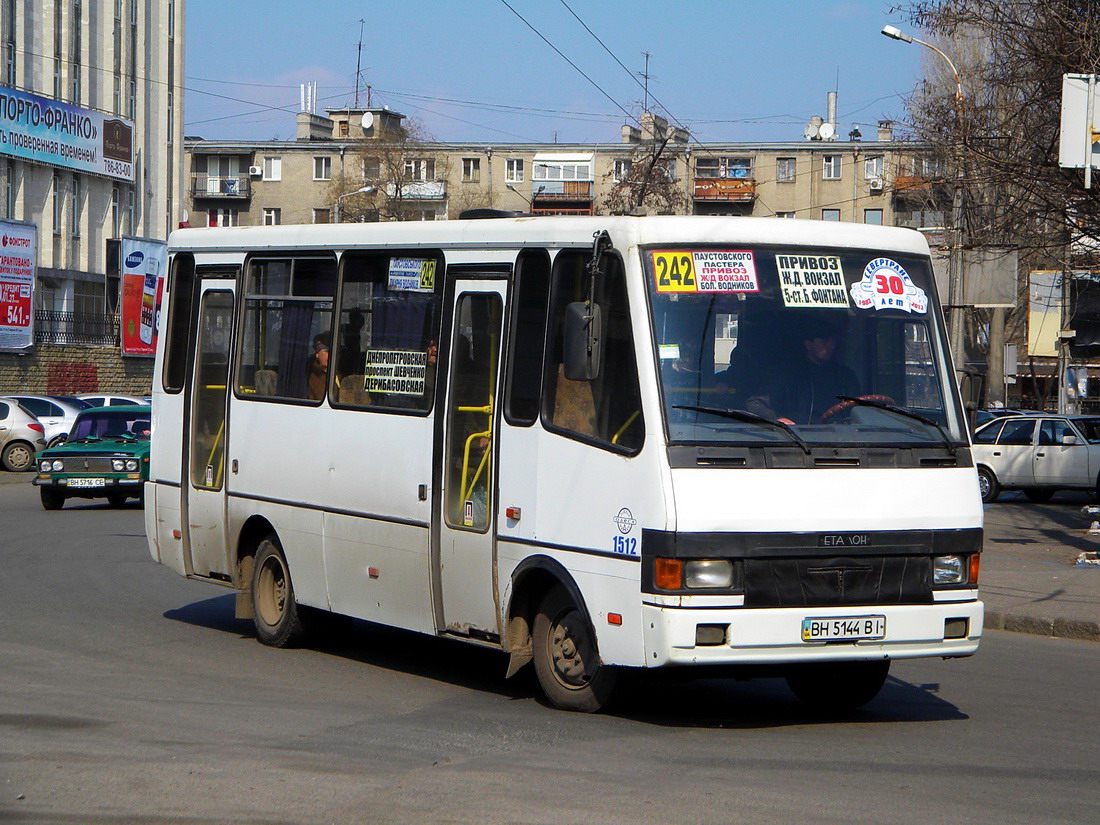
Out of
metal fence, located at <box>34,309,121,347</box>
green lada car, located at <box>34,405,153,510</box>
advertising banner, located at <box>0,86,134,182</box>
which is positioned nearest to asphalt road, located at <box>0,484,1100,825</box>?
green lada car, located at <box>34,405,153,510</box>

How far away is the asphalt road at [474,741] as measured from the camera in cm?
593

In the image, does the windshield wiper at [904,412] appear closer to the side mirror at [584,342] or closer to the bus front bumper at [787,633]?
the bus front bumper at [787,633]

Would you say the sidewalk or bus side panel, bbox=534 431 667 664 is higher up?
bus side panel, bbox=534 431 667 664

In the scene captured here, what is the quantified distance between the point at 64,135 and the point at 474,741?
48.1m

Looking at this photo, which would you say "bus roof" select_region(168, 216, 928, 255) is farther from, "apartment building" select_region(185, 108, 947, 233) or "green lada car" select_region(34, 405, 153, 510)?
"apartment building" select_region(185, 108, 947, 233)

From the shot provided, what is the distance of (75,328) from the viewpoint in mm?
48812

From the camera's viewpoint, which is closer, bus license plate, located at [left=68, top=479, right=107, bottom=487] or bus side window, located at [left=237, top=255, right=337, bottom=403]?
bus side window, located at [left=237, top=255, right=337, bottom=403]

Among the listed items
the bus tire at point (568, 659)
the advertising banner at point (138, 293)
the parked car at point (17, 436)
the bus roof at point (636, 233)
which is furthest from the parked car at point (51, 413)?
the bus tire at point (568, 659)

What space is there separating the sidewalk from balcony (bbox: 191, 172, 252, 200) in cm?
7052

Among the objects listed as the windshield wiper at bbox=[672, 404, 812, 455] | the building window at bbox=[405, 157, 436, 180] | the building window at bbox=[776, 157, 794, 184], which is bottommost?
the windshield wiper at bbox=[672, 404, 812, 455]

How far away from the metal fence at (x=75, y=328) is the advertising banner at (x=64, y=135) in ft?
17.3

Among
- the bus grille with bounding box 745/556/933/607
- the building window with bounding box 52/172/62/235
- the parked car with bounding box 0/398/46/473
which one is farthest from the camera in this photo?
the building window with bounding box 52/172/62/235

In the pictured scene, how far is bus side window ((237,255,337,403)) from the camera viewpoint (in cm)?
1005

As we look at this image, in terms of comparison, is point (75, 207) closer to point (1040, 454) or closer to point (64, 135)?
point (64, 135)
